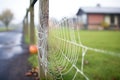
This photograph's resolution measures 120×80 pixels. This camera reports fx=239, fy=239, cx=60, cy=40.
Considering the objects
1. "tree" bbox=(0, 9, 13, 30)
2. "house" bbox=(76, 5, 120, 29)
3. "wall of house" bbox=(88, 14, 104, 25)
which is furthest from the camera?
"tree" bbox=(0, 9, 13, 30)

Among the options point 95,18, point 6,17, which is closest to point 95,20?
point 95,18

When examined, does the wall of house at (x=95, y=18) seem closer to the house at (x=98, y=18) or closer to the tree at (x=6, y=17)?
the house at (x=98, y=18)

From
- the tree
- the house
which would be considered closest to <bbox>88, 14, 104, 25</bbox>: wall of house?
the house

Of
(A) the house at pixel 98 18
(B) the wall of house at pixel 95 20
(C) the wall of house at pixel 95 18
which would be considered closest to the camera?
(B) the wall of house at pixel 95 20

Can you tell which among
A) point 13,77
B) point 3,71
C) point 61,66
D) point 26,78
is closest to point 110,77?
point 61,66

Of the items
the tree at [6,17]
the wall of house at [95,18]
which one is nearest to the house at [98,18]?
the wall of house at [95,18]

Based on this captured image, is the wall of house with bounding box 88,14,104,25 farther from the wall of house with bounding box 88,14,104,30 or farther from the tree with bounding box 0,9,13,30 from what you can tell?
the tree with bounding box 0,9,13,30

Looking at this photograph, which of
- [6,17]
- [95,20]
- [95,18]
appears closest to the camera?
[95,20]

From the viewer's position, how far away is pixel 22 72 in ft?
16.6

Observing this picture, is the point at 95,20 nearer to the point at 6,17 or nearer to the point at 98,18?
the point at 98,18

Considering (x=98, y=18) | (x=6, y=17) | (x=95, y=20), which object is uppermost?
(x=6, y=17)

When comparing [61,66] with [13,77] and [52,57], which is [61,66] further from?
[13,77]

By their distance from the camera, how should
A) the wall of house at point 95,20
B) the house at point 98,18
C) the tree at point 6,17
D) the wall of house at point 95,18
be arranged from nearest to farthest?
1. the wall of house at point 95,20
2. the house at point 98,18
3. the wall of house at point 95,18
4. the tree at point 6,17

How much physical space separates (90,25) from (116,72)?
24465 millimetres
